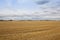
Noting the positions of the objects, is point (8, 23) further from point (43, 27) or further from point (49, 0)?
point (49, 0)

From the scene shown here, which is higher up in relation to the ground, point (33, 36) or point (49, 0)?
point (49, 0)

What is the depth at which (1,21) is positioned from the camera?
44 cm

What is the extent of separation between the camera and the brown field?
0.38 metres

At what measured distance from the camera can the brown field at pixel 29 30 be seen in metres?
0.38

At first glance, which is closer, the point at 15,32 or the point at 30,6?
the point at 15,32

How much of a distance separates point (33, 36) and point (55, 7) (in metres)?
0.23

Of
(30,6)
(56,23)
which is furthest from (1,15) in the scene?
(56,23)

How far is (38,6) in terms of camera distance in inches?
20.3

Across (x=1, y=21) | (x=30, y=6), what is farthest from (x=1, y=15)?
(x=30, y=6)

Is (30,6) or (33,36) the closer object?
(33,36)

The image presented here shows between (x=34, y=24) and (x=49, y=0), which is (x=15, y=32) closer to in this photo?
(x=34, y=24)

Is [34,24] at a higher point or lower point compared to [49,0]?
lower

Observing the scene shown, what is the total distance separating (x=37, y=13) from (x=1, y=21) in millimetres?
175

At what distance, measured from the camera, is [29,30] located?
41 centimetres
